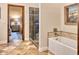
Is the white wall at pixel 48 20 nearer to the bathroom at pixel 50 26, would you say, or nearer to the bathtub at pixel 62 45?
the bathroom at pixel 50 26

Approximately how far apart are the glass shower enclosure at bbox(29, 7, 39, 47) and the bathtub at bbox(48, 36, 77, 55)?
0.83 feet

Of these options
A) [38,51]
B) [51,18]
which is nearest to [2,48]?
[38,51]

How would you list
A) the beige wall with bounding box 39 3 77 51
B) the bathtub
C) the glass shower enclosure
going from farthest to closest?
the glass shower enclosure
the beige wall with bounding box 39 3 77 51
the bathtub

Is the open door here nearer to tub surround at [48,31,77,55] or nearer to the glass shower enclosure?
the glass shower enclosure

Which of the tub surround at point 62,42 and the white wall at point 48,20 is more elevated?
the white wall at point 48,20

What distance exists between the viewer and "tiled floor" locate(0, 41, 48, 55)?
1572 millimetres

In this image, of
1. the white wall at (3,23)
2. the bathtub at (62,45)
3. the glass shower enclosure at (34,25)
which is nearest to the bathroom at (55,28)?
the bathtub at (62,45)

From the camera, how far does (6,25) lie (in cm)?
169

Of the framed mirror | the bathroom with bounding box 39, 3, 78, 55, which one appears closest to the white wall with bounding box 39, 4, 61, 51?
the bathroom with bounding box 39, 3, 78, 55

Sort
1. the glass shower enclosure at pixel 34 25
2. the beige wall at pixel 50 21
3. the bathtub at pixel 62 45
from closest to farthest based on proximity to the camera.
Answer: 1. the bathtub at pixel 62 45
2. the beige wall at pixel 50 21
3. the glass shower enclosure at pixel 34 25

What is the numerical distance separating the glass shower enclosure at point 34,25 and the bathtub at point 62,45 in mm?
254

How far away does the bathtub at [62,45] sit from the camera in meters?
1.54

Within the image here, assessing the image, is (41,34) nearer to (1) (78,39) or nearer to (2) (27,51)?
Answer: (2) (27,51)

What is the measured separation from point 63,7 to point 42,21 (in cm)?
37
